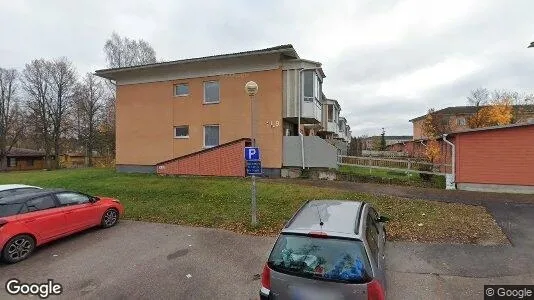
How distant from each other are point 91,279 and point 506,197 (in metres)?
13.0

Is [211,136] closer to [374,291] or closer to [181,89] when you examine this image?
[181,89]

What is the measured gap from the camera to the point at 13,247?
6.23m

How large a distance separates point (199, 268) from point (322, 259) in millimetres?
3085

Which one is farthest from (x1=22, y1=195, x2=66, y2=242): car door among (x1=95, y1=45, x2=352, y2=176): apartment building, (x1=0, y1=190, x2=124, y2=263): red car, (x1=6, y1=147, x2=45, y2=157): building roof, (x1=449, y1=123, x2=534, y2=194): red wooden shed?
(x1=6, y1=147, x2=45, y2=157): building roof

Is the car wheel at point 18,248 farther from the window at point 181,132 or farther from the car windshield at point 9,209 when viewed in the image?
the window at point 181,132

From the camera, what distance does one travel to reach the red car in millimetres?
6230

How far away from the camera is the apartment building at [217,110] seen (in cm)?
1555

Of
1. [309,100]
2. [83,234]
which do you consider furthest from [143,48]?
[83,234]

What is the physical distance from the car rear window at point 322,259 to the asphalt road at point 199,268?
1524mm

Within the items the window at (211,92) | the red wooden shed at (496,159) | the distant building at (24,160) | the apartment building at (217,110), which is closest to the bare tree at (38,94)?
the distant building at (24,160)

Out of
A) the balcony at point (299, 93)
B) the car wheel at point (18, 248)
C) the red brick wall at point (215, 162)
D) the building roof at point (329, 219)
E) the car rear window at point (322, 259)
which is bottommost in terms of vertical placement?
the car wheel at point (18, 248)

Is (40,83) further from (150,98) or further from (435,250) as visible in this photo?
(435,250)

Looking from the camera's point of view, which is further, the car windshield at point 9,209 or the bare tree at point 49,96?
the bare tree at point 49,96

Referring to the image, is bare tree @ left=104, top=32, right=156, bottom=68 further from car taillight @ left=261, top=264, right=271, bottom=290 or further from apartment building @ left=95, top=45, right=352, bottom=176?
car taillight @ left=261, top=264, right=271, bottom=290
